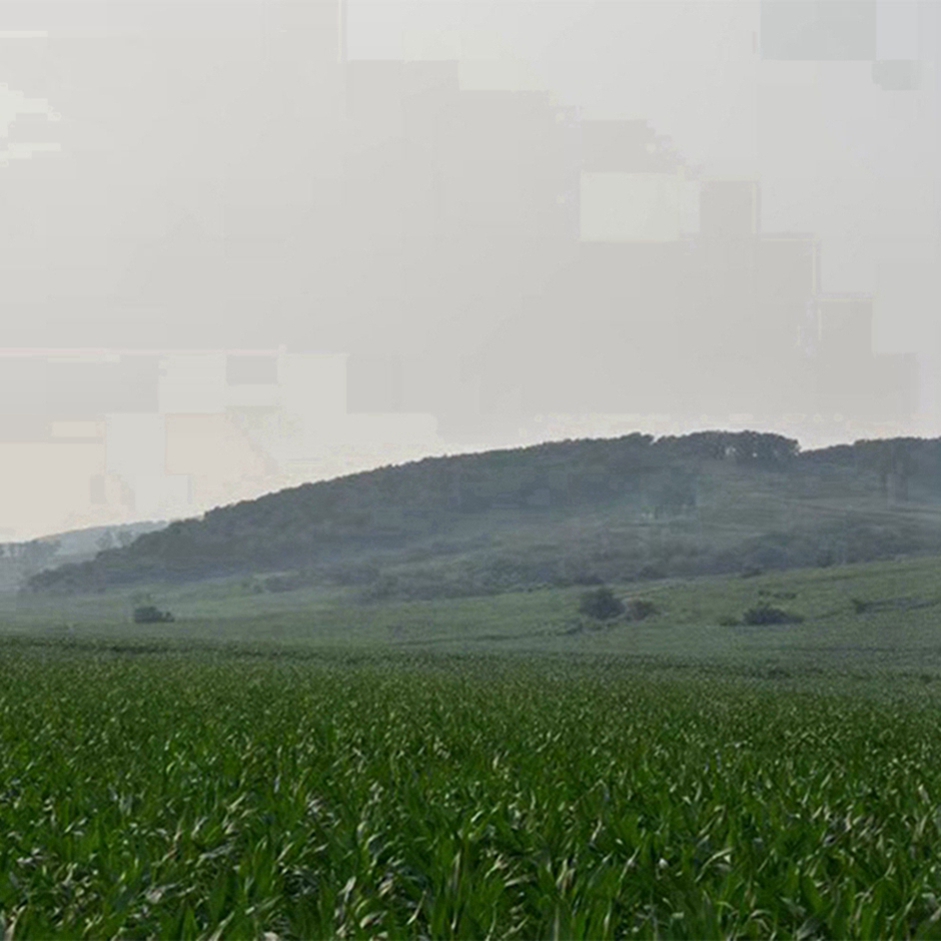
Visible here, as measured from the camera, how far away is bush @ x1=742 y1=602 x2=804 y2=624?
465 feet

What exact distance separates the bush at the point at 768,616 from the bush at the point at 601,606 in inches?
715

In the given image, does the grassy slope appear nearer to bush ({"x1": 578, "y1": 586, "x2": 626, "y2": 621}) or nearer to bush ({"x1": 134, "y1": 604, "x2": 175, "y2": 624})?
bush ({"x1": 578, "y1": 586, "x2": 626, "y2": 621})

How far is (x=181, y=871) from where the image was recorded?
403 inches

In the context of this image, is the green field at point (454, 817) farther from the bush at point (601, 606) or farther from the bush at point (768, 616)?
the bush at point (601, 606)

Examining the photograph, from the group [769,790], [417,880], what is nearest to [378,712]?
[769,790]

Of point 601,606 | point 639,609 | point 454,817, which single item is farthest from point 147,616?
point 454,817

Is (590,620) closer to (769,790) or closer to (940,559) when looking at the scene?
(940,559)

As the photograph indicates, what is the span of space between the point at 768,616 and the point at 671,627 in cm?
966

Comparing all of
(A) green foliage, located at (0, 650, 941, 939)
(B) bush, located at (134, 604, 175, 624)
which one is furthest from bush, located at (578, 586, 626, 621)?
(A) green foliage, located at (0, 650, 941, 939)

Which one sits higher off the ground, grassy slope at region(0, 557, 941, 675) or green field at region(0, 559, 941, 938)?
green field at region(0, 559, 941, 938)

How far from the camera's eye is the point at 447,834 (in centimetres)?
1109

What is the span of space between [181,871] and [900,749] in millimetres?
19209

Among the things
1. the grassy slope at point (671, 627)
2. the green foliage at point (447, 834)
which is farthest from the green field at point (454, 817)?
the grassy slope at point (671, 627)

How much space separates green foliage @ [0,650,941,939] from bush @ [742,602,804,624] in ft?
386
